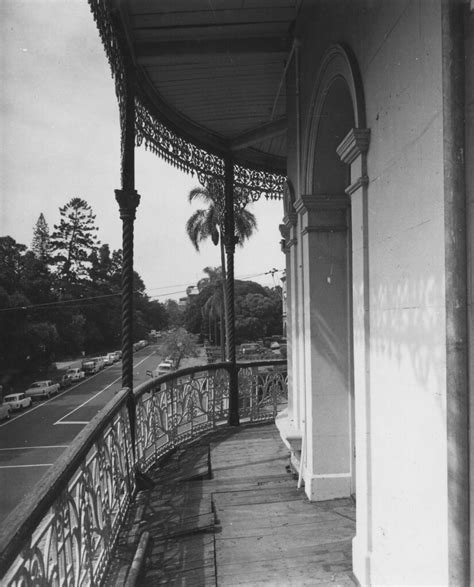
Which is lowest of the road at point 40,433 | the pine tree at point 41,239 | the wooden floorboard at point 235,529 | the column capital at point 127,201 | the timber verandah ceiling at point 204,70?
the road at point 40,433

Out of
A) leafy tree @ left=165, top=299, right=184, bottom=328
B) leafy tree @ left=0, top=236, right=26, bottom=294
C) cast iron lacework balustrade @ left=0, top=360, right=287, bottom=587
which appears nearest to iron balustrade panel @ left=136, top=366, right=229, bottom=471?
cast iron lacework balustrade @ left=0, top=360, right=287, bottom=587

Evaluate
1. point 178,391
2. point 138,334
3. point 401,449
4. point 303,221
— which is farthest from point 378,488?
point 138,334

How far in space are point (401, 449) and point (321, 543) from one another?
1.56 meters

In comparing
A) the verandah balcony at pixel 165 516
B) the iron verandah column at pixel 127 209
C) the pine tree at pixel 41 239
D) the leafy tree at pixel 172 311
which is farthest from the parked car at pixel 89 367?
the leafy tree at pixel 172 311

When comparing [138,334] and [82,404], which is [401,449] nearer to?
[82,404]

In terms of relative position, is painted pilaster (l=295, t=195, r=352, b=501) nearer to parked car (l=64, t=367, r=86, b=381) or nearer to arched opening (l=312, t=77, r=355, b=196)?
arched opening (l=312, t=77, r=355, b=196)

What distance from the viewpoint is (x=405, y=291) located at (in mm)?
2039

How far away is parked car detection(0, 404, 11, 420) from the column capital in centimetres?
2901

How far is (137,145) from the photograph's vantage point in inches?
211

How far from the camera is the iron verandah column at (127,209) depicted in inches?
178

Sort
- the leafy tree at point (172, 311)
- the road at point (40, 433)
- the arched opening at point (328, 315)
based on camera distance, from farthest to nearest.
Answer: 1. the leafy tree at point (172, 311)
2. the road at point (40, 433)
3. the arched opening at point (328, 315)

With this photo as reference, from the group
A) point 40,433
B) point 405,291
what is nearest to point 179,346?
point 40,433

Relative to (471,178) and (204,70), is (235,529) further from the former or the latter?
(204,70)

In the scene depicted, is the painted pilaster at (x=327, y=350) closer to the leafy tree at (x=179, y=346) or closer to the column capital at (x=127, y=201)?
the column capital at (x=127, y=201)
